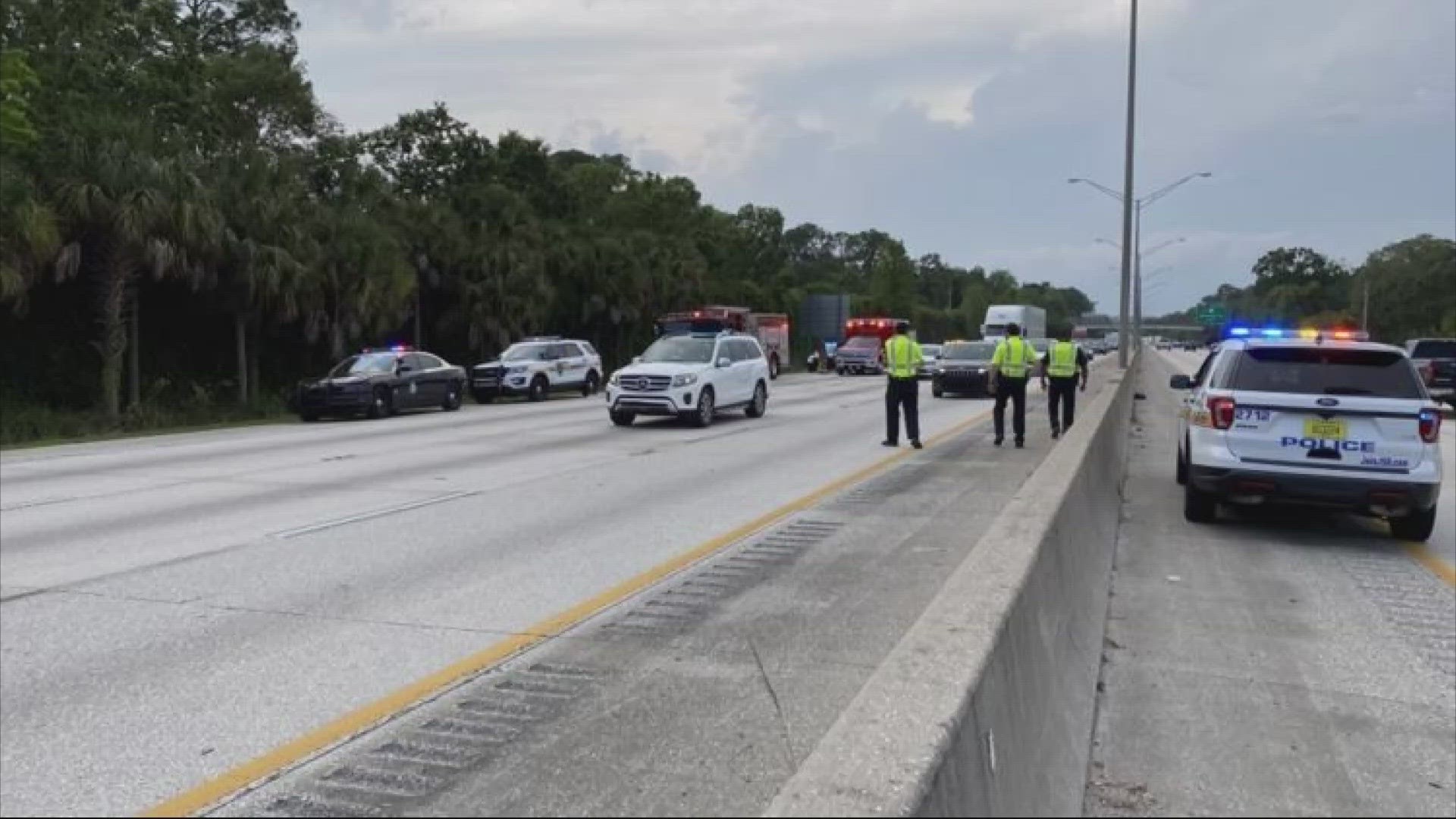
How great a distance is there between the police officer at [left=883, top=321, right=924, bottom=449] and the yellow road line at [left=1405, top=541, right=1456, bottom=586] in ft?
26.0

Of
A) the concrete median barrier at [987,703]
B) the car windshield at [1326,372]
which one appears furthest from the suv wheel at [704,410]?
the concrete median barrier at [987,703]

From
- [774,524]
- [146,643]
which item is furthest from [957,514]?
[146,643]

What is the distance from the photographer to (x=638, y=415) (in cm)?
2433

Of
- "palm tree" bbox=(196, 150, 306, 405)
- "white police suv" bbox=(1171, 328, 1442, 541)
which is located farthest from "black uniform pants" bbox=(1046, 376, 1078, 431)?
"palm tree" bbox=(196, 150, 306, 405)

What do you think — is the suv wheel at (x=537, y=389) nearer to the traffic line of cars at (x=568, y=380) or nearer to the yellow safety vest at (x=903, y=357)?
the traffic line of cars at (x=568, y=380)

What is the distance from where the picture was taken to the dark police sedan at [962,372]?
31859mm

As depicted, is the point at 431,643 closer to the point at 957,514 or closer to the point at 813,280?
the point at 957,514

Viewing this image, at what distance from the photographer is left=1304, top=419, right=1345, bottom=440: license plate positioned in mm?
9922

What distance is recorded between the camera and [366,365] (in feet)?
92.2

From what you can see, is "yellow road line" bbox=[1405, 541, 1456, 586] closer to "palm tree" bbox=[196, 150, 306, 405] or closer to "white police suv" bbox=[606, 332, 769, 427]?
"white police suv" bbox=[606, 332, 769, 427]

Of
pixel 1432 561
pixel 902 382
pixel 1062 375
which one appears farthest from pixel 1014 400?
pixel 1432 561

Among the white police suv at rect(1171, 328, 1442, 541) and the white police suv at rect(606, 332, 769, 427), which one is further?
the white police suv at rect(606, 332, 769, 427)

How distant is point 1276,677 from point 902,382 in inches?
466

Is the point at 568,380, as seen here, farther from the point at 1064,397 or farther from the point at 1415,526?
the point at 1415,526
